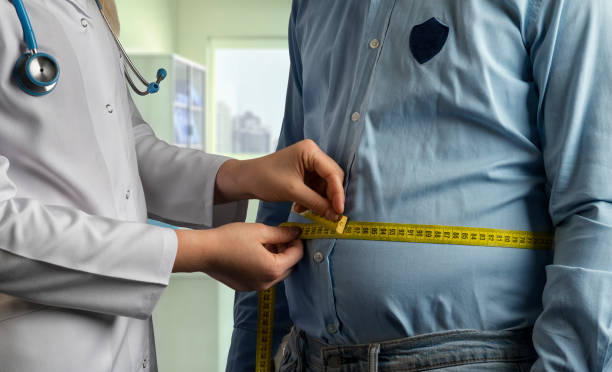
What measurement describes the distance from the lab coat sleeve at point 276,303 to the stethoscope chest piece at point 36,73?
24.3 inches

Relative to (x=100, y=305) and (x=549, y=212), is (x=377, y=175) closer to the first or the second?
(x=549, y=212)

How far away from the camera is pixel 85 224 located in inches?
39.0

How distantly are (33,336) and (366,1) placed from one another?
886mm

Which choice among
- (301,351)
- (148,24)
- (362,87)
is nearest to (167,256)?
(301,351)

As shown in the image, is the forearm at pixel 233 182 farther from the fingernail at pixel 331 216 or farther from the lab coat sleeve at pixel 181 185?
→ the fingernail at pixel 331 216

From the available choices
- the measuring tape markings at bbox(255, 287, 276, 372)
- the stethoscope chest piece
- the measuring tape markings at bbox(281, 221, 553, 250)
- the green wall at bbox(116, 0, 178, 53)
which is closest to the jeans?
the measuring tape markings at bbox(281, 221, 553, 250)

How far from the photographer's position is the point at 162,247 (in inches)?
41.0

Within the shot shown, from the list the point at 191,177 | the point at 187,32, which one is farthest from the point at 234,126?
the point at 191,177

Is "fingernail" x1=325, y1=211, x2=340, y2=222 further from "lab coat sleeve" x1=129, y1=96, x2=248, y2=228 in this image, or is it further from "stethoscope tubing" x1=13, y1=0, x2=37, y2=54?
"stethoscope tubing" x1=13, y1=0, x2=37, y2=54

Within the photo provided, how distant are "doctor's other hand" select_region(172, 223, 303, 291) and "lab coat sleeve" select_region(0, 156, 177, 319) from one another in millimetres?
46

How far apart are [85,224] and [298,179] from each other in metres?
0.41

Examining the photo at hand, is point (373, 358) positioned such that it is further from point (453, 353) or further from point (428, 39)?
point (428, 39)

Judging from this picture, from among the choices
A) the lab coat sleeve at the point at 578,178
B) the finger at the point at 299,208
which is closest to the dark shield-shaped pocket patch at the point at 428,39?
the lab coat sleeve at the point at 578,178

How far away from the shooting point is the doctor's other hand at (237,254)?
1094mm
